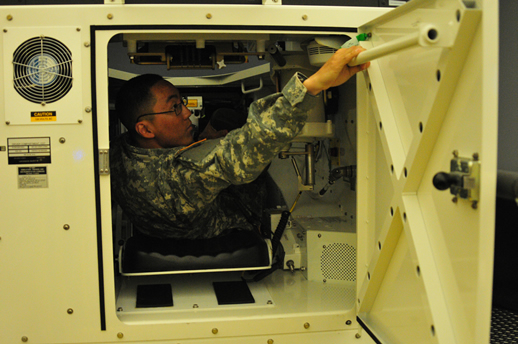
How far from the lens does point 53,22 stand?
2.25 m

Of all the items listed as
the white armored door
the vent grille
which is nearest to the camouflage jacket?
the white armored door

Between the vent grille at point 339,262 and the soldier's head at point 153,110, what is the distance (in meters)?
1.20

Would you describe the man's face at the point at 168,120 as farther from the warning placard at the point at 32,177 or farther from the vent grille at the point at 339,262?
the vent grille at the point at 339,262

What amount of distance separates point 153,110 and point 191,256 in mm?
935

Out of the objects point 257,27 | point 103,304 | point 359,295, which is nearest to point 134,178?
point 103,304

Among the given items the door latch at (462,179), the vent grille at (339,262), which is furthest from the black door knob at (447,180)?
the vent grille at (339,262)

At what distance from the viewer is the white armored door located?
1444 millimetres

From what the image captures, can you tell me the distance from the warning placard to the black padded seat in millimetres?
725

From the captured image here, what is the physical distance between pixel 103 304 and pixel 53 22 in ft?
4.44

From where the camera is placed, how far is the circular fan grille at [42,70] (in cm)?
225

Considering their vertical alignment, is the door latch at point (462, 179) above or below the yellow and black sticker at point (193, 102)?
below

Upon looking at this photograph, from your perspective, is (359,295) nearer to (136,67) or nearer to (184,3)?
(184,3)

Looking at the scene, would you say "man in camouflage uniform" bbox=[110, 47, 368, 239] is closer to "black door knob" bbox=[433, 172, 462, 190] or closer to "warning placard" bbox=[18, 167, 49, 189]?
→ "warning placard" bbox=[18, 167, 49, 189]

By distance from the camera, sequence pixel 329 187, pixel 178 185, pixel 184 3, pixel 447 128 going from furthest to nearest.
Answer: pixel 329 187, pixel 178 185, pixel 184 3, pixel 447 128
